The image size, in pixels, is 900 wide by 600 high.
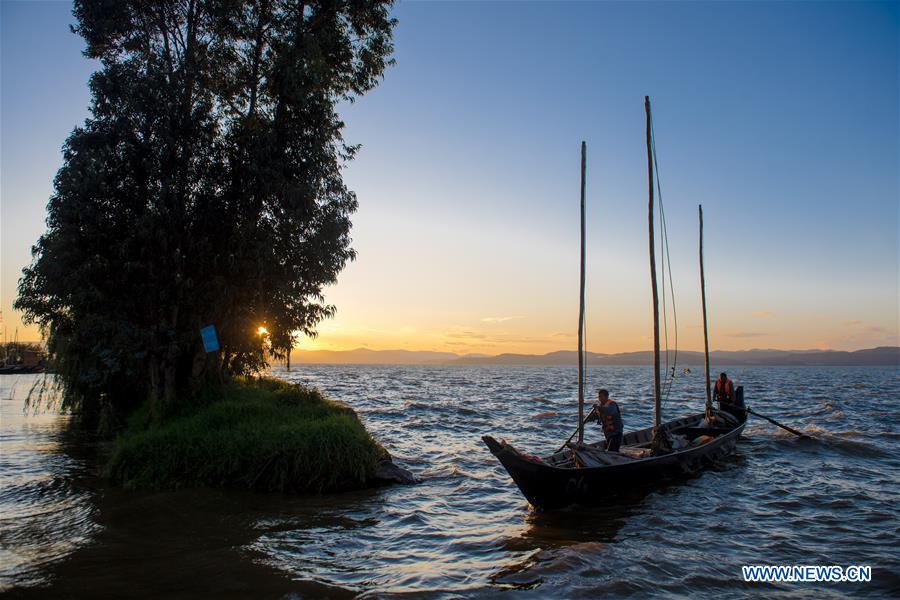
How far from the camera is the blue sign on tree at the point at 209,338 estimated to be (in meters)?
17.5

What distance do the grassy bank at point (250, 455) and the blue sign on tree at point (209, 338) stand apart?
273cm

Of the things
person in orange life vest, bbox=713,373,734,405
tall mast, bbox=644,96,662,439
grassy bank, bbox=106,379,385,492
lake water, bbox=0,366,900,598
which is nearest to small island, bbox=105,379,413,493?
grassy bank, bbox=106,379,385,492

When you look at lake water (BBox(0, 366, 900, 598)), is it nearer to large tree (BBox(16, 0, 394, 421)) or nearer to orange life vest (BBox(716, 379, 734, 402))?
large tree (BBox(16, 0, 394, 421))

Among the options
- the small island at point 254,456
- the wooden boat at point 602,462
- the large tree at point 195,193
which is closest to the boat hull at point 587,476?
the wooden boat at point 602,462

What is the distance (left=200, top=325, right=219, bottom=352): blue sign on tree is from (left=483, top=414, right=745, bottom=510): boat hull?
1013cm

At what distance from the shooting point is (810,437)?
1021 inches

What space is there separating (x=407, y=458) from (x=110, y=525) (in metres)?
10.8

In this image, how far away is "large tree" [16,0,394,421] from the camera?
16141 millimetres

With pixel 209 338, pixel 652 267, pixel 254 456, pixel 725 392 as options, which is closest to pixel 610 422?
pixel 652 267

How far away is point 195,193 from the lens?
1786 centimetres

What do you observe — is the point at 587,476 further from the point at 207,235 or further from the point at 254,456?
the point at 207,235

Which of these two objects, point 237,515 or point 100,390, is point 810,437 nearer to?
point 237,515

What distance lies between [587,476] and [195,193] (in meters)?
15.2

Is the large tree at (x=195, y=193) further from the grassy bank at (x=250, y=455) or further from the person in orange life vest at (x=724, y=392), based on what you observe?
the person in orange life vest at (x=724, y=392)
